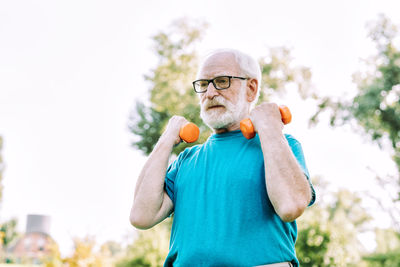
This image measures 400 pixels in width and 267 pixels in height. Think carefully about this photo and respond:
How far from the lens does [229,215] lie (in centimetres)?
174

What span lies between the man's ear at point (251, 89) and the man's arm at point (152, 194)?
20.5 inches

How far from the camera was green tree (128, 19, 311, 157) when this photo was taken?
17.5 m

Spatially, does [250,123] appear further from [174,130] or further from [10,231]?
[10,231]

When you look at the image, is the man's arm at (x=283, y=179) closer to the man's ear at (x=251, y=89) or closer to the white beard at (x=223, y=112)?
the white beard at (x=223, y=112)

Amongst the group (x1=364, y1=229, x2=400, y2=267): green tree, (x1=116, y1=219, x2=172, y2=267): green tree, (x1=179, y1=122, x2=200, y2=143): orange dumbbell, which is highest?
(x1=179, y1=122, x2=200, y2=143): orange dumbbell

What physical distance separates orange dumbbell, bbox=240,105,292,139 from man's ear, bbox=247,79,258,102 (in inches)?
13.1

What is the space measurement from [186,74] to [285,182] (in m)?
17.0

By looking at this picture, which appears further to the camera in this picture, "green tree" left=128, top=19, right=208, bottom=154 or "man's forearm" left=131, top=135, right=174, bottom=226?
"green tree" left=128, top=19, right=208, bottom=154

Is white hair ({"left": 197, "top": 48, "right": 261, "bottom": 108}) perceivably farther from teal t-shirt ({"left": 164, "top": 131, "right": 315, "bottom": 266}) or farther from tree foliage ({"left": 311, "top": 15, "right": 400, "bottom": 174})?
tree foliage ({"left": 311, "top": 15, "right": 400, "bottom": 174})

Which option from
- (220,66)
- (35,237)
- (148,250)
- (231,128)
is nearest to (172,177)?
(231,128)

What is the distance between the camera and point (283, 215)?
162 centimetres

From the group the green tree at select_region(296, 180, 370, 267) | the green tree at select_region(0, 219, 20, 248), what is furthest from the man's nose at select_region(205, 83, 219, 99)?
the green tree at select_region(0, 219, 20, 248)

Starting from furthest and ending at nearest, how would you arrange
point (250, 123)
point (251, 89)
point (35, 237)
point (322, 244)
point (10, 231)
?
point (35, 237) → point (10, 231) → point (322, 244) → point (251, 89) → point (250, 123)

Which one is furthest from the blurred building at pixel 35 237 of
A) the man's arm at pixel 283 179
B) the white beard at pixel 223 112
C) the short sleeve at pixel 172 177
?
the man's arm at pixel 283 179
